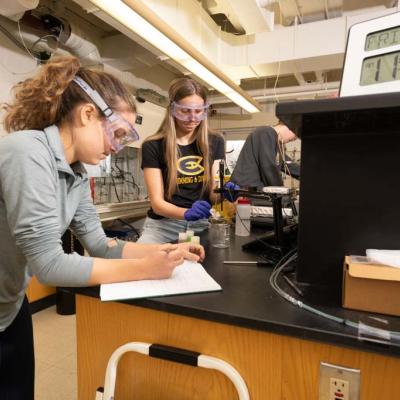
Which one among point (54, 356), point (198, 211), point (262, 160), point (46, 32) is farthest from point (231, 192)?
point (46, 32)

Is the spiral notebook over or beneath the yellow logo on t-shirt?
beneath

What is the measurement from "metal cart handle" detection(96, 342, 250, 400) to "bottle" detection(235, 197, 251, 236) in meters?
0.88

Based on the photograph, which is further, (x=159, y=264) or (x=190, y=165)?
(x=190, y=165)

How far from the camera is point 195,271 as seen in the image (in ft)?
2.95

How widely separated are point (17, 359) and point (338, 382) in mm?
956

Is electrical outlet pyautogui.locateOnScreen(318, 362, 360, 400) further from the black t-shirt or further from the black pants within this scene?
the black t-shirt

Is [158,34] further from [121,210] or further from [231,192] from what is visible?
[121,210]

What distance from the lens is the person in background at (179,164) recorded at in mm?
1658

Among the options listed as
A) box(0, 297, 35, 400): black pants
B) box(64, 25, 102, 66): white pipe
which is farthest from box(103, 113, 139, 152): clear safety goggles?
box(64, 25, 102, 66): white pipe

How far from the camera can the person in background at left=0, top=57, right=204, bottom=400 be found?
28.4 inches

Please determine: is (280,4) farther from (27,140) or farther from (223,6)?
(27,140)

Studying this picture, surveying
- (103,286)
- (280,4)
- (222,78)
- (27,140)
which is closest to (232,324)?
(103,286)

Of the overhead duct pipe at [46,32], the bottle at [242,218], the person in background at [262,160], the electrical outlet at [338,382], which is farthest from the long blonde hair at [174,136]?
the overhead duct pipe at [46,32]

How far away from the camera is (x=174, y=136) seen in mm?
1723
